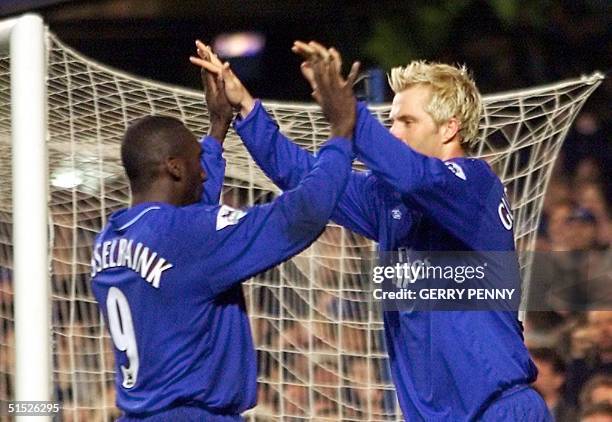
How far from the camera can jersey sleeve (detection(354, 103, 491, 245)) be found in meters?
2.98

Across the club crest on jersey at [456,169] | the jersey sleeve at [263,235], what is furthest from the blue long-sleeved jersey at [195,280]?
the club crest on jersey at [456,169]

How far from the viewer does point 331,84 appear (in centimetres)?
290

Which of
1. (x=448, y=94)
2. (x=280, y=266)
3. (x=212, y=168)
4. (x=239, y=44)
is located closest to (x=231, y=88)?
(x=212, y=168)

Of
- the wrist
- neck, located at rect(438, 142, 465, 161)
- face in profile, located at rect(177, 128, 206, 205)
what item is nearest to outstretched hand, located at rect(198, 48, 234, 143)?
the wrist

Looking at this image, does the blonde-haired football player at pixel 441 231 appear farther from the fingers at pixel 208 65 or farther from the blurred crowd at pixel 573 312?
the blurred crowd at pixel 573 312

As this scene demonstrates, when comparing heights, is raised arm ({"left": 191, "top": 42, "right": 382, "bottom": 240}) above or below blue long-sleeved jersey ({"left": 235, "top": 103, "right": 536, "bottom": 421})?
above

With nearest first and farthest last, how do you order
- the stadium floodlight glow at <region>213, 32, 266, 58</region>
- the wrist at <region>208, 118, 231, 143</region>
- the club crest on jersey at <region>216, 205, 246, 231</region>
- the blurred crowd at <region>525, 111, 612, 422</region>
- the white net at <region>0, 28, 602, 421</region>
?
the club crest on jersey at <region>216, 205, 246, 231</region> < the wrist at <region>208, 118, 231, 143</region> < the white net at <region>0, 28, 602, 421</region> < the blurred crowd at <region>525, 111, 612, 422</region> < the stadium floodlight glow at <region>213, 32, 266, 58</region>

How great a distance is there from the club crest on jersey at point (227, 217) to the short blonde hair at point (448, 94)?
1.71 feet

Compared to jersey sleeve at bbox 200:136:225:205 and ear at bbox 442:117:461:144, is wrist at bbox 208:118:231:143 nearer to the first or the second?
→ jersey sleeve at bbox 200:136:225:205

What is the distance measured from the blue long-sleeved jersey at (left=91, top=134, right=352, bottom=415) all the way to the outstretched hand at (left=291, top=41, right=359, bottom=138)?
0.04 metres

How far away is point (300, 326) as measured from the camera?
422 centimetres

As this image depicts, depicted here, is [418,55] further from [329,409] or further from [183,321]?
[183,321]

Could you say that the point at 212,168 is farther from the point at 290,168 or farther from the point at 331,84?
the point at 331,84

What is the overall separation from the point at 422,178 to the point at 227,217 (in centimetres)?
39
